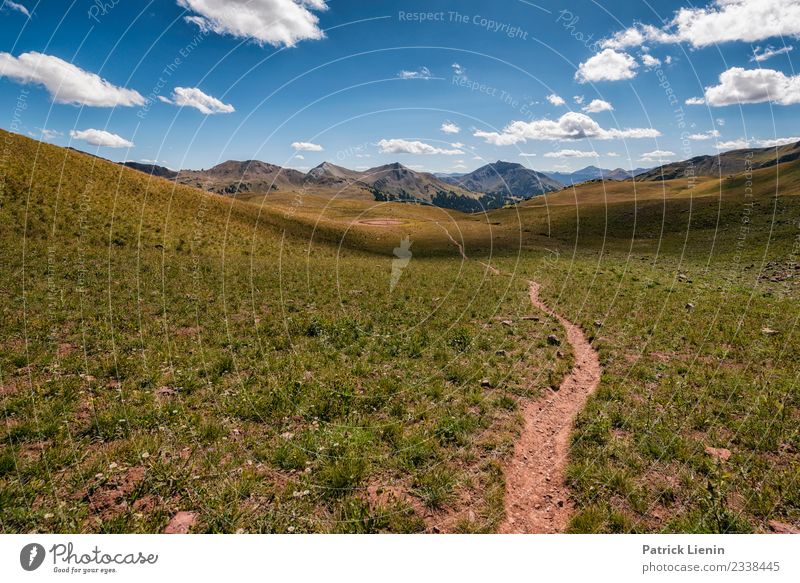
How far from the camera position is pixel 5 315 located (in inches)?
558

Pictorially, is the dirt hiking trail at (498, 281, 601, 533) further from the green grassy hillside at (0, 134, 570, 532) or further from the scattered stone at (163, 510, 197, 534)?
the scattered stone at (163, 510, 197, 534)

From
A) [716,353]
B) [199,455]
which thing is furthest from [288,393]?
[716,353]

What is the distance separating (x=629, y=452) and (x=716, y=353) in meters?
8.42

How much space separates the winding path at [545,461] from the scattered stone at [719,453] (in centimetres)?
287

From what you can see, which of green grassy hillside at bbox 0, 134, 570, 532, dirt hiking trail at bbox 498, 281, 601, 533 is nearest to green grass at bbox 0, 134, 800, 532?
green grassy hillside at bbox 0, 134, 570, 532

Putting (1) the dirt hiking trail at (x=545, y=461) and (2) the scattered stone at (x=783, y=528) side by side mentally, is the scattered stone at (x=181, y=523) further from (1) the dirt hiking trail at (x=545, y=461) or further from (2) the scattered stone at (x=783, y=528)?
(2) the scattered stone at (x=783, y=528)

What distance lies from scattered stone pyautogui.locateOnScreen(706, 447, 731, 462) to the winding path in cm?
287

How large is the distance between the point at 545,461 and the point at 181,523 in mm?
7417

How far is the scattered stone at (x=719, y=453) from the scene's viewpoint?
783 cm

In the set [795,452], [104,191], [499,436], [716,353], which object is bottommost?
[499,436]

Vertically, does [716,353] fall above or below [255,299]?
above

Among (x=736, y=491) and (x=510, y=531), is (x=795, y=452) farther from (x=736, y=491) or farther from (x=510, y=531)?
(x=510, y=531)

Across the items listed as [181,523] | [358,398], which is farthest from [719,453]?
[181,523]
